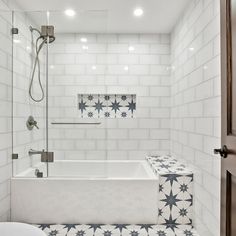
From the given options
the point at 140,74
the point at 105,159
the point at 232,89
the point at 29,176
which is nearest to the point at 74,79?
the point at 140,74

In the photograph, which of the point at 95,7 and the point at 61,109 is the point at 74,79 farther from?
the point at 95,7

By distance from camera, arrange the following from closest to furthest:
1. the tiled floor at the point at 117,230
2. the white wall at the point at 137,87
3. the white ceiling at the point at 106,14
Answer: the tiled floor at the point at 117,230
the white ceiling at the point at 106,14
the white wall at the point at 137,87

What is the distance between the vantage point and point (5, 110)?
2381 mm

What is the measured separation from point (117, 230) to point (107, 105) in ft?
5.88

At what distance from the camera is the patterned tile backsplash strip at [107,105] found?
3.46m

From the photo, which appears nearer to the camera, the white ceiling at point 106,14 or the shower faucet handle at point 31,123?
the white ceiling at point 106,14

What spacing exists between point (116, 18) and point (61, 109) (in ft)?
4.45

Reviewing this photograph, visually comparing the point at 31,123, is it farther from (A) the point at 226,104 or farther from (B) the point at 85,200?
(A) the point at 226,104

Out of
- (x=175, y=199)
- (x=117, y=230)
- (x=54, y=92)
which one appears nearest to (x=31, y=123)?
(x=54, y=92)

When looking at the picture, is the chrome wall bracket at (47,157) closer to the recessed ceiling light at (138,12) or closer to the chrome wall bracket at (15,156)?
the chrome wall bracket at (15,156)

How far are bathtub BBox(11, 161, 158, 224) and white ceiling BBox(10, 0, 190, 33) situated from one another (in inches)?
72.7

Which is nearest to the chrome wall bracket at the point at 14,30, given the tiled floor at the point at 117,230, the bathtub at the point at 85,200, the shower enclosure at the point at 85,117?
the shower enclosure at the point at 85,117

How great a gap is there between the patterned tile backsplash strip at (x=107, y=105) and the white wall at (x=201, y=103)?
0.81 meters

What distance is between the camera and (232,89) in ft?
4.39
